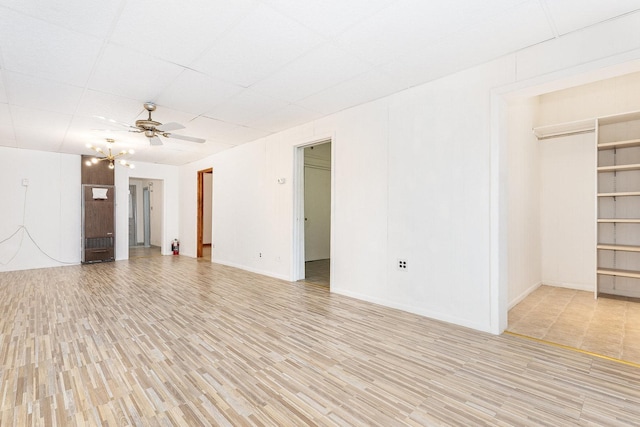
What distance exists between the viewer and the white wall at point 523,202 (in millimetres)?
3996

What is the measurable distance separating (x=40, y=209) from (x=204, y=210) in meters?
4.99

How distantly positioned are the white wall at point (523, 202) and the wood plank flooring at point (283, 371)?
157 centimetres

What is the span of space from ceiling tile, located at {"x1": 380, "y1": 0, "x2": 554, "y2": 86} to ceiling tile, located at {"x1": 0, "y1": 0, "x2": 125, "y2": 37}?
2.49 meters

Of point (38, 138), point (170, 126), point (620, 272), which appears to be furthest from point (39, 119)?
point (620, 272)

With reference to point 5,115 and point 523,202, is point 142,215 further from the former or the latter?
point 523,202

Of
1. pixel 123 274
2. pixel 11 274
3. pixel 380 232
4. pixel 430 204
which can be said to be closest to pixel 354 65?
pixel 430 204

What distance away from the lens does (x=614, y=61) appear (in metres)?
2.46

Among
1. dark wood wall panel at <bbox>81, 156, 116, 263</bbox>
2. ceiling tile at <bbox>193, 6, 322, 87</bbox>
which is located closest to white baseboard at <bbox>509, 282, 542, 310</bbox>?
ceiling tile at <bbox>193, 6, 322, 87</bbox>

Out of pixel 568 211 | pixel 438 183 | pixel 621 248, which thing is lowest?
pixel 621 248

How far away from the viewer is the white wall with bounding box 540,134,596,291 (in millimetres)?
4824

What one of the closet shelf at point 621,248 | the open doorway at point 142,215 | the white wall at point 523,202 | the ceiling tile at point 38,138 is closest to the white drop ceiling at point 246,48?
the ceiling tile at point 38,138

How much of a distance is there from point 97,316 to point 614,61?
5752 millimetres

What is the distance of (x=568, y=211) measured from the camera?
500 centimetres

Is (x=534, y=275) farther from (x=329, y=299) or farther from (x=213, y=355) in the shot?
(x=213, y=355)
